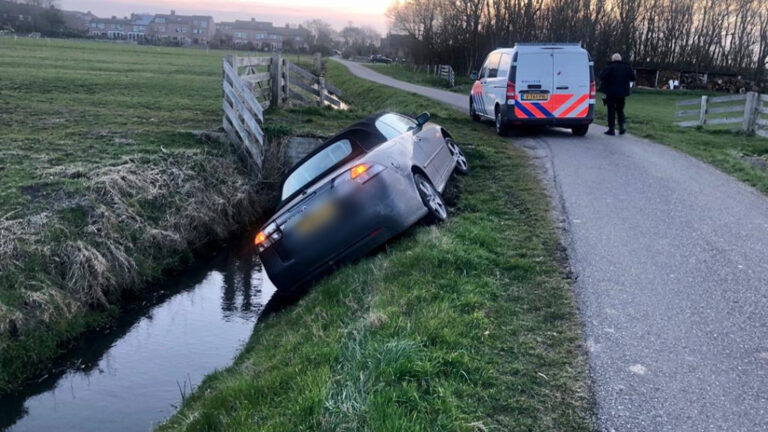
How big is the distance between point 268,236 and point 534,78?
27.6ft

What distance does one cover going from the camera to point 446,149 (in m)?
10.1

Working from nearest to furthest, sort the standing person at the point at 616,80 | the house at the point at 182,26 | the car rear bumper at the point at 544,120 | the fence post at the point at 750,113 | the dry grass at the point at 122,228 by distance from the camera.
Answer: the dry grass at the point at 122,228 → the car rear bumper at the point at 544,120 → the standing person at the point at 616,80 → the fence post at the point at 750,113 → the house at the point at 182,26

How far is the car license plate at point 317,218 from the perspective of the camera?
6941mm

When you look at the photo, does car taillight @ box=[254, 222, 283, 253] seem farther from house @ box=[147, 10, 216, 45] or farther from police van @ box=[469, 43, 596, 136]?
house @ box=[147, 10, 216, 45]

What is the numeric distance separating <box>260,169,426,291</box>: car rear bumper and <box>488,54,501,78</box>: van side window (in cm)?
861

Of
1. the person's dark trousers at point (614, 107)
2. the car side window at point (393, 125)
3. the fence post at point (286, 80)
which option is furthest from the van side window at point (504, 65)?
the fence post at point (286, 80)

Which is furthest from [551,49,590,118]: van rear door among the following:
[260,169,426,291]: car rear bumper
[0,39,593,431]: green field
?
[260,169,426,291]: car rear bumper

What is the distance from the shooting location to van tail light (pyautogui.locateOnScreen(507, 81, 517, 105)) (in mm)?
13711

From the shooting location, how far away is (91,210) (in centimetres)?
876

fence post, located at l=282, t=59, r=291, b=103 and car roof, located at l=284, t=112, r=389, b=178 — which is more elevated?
fence post, located at l=282, t=59, r=291, b=103

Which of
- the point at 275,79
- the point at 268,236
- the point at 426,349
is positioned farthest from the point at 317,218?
the point at 275,79

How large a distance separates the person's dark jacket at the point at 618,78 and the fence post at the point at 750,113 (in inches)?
177

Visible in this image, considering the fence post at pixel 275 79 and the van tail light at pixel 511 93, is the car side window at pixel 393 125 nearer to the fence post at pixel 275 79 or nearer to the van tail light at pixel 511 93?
the van tail light at pixel 511 93

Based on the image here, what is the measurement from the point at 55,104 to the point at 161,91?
588 cm
